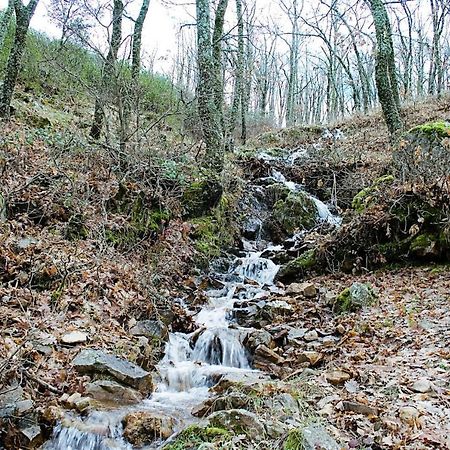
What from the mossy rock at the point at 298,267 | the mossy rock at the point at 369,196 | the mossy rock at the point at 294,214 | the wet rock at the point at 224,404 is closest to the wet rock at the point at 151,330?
the wet rock at the point at 224,404

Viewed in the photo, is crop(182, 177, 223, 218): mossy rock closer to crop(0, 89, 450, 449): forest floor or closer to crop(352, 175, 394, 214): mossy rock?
crop(0, 89, 450, 449): forest floor

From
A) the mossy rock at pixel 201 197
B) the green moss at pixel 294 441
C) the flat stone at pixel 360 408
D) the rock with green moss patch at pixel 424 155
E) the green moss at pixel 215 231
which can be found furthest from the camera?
the mossy rock at pixel 201 197

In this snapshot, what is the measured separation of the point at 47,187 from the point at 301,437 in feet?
19.6

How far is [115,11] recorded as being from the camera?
11.0m

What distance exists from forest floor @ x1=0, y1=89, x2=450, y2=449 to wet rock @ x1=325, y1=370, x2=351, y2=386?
0.07 feet

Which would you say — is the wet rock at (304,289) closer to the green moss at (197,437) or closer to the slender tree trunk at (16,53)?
the green moss at (197,437)

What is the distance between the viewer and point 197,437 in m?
3.39

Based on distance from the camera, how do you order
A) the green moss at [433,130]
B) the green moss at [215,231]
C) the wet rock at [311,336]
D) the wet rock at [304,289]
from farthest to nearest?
the green moss at [215,231] → the green moss at [433,130] → the wet rock at [304,289] → the wet rock at [311,336]

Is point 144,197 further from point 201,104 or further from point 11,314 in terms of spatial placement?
point 11,314

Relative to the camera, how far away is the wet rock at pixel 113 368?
4.55m

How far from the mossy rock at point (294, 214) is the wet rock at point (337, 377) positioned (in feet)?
21.9

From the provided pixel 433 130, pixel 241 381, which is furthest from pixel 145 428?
pixel 433 130

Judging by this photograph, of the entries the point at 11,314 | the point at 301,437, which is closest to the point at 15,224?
the point at 11,314

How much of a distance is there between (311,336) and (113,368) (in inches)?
99.4
